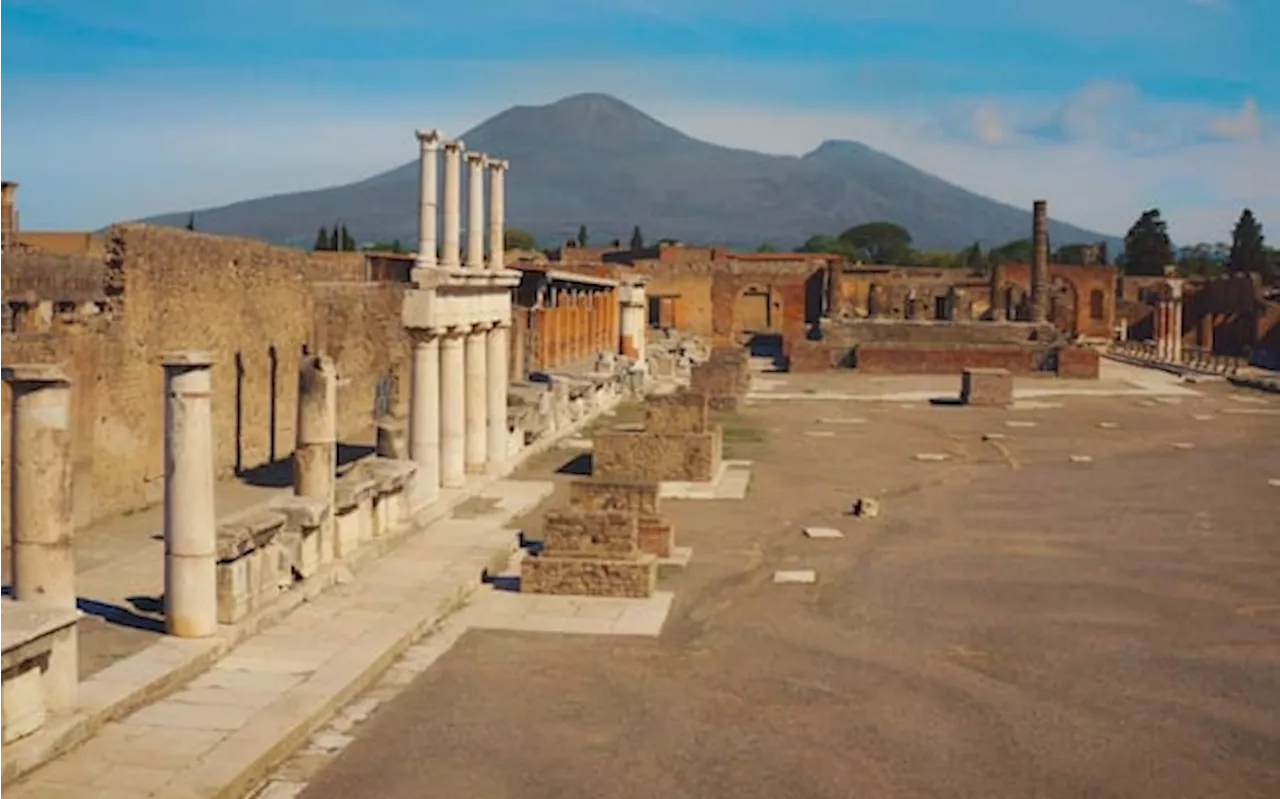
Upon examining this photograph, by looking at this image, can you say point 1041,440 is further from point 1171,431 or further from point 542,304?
point 542,304

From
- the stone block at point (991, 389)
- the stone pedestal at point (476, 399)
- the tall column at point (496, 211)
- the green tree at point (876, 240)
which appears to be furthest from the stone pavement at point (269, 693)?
the green tree at point (876, 240)

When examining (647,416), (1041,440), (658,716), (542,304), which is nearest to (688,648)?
(658,716)

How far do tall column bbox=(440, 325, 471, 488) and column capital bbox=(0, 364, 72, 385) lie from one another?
1042cm

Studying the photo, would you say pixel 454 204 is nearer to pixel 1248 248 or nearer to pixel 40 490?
pixel 40 490

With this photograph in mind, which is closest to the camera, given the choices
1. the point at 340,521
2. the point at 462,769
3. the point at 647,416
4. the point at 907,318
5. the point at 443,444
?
the point at 462,769

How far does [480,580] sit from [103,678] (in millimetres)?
5405

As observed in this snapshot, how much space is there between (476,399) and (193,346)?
403 cm

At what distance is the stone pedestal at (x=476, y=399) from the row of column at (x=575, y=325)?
1692cm

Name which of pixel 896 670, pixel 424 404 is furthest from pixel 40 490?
pixel 424 404

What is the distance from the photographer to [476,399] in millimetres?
22562

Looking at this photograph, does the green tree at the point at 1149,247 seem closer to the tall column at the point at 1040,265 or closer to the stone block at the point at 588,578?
the tall column at the point at 1040,265

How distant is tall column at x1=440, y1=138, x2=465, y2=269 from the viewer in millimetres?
20781

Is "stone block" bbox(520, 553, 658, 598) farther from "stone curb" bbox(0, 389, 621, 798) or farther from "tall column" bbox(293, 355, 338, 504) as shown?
"tall column" bbox(293, 355, 338, 504)

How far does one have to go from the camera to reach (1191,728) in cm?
1115
